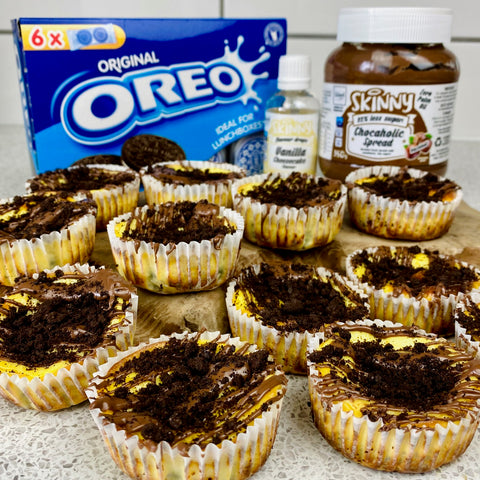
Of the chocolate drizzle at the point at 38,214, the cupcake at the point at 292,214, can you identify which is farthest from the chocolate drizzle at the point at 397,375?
the chocolate drizzle at the point at 38,214

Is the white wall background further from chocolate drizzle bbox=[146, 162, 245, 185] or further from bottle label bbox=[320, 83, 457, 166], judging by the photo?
chocolate drizzle bbox=[146, 162, 245, 185]

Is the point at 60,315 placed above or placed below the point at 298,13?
below

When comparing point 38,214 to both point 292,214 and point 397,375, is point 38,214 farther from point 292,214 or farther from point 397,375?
point 397,375

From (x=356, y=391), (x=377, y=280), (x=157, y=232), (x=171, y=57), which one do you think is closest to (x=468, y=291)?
(x=377, y=280)

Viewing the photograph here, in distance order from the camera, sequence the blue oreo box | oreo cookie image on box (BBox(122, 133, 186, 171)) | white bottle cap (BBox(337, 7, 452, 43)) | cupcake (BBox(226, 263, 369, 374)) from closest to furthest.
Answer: cupcake (BBox(226, 263, 369, 374)), white bottle cap (BBox(337, 7, 452, 43)), the blue oreo box, oreo cookie image on box (BBox(122, 133, 186, 171))

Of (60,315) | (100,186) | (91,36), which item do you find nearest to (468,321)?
(60,315)

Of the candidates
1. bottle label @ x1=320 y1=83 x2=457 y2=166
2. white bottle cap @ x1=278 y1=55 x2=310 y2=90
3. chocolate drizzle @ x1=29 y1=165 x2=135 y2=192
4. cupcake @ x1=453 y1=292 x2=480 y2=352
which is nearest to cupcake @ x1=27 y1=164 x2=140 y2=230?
chocolate drizzle @ x1=29 y1=165 x2=135 y2=192
